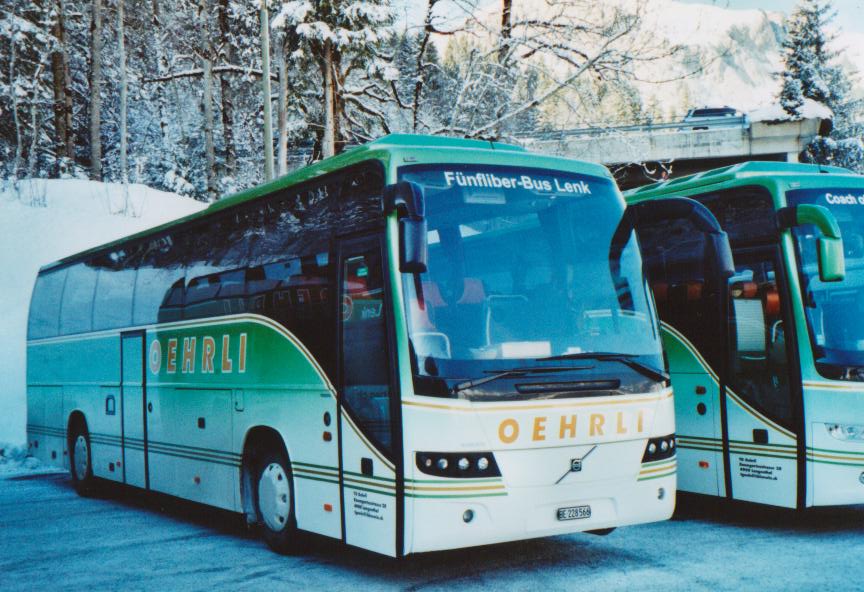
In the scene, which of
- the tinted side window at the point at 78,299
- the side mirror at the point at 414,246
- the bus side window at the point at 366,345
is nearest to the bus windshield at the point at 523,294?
the bus side window at the point at 366,345

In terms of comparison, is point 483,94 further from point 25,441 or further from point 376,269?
point 376,269

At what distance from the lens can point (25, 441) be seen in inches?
655

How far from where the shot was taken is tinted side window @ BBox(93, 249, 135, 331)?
11961 millimetres

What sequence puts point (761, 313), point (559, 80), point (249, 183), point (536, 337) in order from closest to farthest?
point (536, 337) < point (761, 313) < point (559, 80) < point (249, 183)

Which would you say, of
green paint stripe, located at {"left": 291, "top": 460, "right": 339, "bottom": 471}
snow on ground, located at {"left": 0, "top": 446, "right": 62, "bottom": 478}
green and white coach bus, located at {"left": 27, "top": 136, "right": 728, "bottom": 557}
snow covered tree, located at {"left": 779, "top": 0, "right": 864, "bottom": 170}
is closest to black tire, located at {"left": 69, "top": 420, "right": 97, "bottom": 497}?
snow on ground, located at {"left": 0, "top": 446, "right": 62, "bottom": 478}

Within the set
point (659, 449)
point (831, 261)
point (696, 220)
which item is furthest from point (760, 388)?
point (696, 220)

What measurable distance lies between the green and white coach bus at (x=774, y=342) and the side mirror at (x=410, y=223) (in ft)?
10.8

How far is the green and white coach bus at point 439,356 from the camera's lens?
6699mm

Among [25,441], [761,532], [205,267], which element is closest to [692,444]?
[761,532]

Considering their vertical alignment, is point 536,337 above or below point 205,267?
below

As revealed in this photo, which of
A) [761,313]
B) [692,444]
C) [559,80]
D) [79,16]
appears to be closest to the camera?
[761,313]

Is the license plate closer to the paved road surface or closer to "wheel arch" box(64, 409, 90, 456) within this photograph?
the paved road surface

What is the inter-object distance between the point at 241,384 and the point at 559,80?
1558cm

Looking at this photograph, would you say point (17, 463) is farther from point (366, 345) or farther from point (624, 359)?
point (624, 359)
